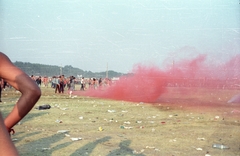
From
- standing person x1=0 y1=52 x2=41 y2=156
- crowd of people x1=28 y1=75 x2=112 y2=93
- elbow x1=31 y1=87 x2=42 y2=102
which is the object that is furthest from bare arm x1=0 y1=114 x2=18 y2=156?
crowd of people x1=28 y1=75 x2=112 y2=93

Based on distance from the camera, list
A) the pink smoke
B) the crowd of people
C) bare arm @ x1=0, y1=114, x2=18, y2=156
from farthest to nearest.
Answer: the crowd of people, the pink smoke, bare arm @ x1=0, y1=114, x2=18, y2=156

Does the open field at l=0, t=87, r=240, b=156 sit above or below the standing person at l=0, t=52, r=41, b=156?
below

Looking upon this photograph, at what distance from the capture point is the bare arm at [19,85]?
1534 mm

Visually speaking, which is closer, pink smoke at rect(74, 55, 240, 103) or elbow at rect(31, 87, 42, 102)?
elbow at rect(31, 87, 42, 102)

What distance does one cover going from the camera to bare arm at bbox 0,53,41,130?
1.53m

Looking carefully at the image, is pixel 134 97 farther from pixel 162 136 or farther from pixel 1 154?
pixel 1 154

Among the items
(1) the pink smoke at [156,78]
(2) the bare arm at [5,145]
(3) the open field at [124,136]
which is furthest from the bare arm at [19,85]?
(1) the pink smoke at [156,78]

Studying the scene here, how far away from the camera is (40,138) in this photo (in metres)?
5.53

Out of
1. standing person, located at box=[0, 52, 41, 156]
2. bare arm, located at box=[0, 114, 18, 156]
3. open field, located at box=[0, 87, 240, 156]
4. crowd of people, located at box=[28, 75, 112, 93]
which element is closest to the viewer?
bare arm, located at box=[0, 114, 18, 156]

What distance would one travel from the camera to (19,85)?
1621 mm

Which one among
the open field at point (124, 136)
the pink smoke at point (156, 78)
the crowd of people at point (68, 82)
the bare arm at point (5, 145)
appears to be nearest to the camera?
the bare arm at point (5, 145)

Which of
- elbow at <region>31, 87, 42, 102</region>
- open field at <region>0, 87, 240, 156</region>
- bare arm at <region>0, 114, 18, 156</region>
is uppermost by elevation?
elbow at <region>31, 87, 42, 102</region>

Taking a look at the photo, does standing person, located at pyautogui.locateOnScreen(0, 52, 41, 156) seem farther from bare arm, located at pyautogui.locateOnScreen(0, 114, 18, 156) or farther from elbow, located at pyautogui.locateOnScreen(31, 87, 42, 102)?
bare arm, located at pyautogui.locateOnScreen(0, 114, 18, 156)

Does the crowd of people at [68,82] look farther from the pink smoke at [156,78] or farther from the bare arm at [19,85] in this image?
the bare arm at [19,85]
